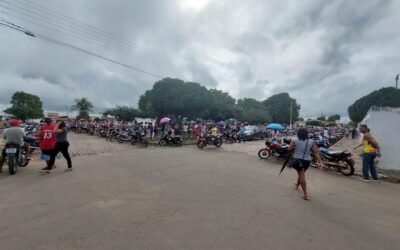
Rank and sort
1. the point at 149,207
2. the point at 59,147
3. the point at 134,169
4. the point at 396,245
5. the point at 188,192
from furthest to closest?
the point at 134,169, the point at 59,147, the point at 188,192, the point at 149,207, the point at 396,245

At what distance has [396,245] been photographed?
378 centimetres

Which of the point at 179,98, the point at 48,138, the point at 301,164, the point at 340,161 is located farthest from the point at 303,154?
the point at 179,98

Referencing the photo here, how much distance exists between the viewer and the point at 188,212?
4.64 m

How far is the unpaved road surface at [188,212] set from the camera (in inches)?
141

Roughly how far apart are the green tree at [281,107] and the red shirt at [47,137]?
2750 inches

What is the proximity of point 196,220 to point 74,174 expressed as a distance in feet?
16.7

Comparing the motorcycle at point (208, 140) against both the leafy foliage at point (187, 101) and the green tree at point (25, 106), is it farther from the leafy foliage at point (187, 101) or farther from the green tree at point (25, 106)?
the green tree at point (25, 106)

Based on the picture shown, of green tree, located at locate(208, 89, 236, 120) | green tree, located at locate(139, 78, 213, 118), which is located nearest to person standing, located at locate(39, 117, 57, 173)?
green tree, located at locate(139, 78, 213, 118)

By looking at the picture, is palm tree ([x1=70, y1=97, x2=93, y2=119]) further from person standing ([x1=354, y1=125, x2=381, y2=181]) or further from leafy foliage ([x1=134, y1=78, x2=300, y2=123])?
person standing ([x1=354, y1=125, x2=381, y2=181])

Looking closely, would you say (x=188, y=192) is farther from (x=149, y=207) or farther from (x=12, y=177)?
(x=12, y=177)

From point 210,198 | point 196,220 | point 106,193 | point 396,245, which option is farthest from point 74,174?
point 396,245

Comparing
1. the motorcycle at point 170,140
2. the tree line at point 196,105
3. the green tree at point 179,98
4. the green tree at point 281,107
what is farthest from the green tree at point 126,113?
the motorcycle at point 170,140

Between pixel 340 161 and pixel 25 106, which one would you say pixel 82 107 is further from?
pixel 340 161

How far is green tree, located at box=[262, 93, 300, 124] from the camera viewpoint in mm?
73875
